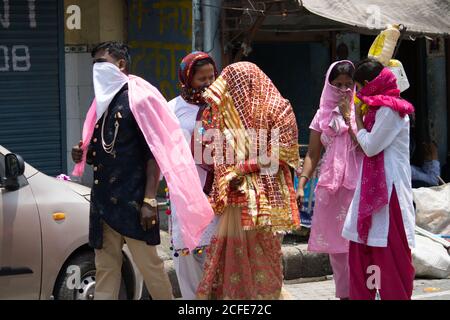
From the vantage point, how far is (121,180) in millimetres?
5738

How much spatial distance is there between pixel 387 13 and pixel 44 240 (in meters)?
5.31

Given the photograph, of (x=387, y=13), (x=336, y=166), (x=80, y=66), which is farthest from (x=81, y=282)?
(x=387, y=13)

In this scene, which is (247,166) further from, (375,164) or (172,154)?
(375,164)

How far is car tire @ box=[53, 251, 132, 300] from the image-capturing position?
663 centimetres

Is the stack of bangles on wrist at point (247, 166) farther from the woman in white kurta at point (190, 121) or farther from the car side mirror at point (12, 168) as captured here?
the car side mirror at point (12, 168)

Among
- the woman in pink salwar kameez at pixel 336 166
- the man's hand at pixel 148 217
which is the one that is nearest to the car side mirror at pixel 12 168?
the man's hand at pixel 148 217

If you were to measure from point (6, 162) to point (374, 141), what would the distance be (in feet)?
7.67

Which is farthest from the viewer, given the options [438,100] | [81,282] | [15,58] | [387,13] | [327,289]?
[438,100]

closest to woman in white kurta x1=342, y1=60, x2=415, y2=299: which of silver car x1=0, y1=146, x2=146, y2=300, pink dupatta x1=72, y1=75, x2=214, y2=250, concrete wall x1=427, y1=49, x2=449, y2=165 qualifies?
pink dupatta x1=72, y1=75, x2=214, y2=250

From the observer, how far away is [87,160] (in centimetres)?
595

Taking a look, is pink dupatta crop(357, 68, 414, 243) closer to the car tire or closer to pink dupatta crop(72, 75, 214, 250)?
pink dupatta crop(72, 75, 214, 250)

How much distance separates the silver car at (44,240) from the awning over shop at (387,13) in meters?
3.38

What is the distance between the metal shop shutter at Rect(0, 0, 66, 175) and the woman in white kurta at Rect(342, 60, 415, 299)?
491 centimetres

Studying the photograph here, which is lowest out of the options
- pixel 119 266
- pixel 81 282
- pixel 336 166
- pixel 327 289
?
pixel 327 289
